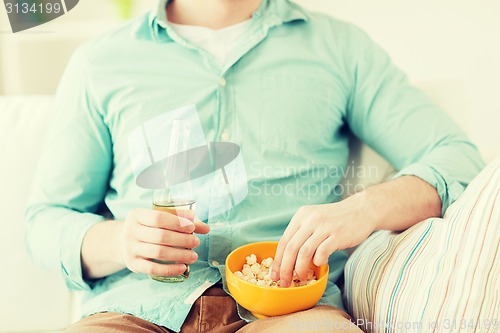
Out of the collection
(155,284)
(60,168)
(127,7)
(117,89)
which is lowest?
(155,284)

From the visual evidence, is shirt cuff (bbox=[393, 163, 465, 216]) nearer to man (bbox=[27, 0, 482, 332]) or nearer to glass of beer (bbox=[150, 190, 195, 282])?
man (bbox=[27, 0, 482, 332])

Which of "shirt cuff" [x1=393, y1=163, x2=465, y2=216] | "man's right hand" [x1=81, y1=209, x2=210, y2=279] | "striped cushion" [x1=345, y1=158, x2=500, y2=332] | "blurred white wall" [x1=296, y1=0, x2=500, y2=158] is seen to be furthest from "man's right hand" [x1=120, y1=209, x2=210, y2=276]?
"blurred white wall" [x1=296, y1=0, x2=500, y2=158]

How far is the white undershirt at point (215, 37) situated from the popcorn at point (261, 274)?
15.8 inches

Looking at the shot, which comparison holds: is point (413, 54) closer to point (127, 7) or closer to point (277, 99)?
point (277, 99)

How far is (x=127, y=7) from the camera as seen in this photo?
104 centimetres

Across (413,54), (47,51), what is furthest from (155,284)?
(413,54)

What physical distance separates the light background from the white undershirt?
0.15 metres

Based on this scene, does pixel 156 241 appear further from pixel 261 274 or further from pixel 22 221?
pixel 22 221

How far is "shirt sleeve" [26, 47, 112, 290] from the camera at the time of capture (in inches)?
35.9

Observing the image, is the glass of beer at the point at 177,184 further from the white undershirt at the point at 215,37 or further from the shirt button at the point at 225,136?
the white undershirt at the point at 215,37

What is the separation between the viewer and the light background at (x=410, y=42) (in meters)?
0.82

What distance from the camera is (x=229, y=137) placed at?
2.99 ft

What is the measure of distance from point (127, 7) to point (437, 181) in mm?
694

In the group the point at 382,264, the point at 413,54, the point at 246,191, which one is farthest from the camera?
the point at 413,54
